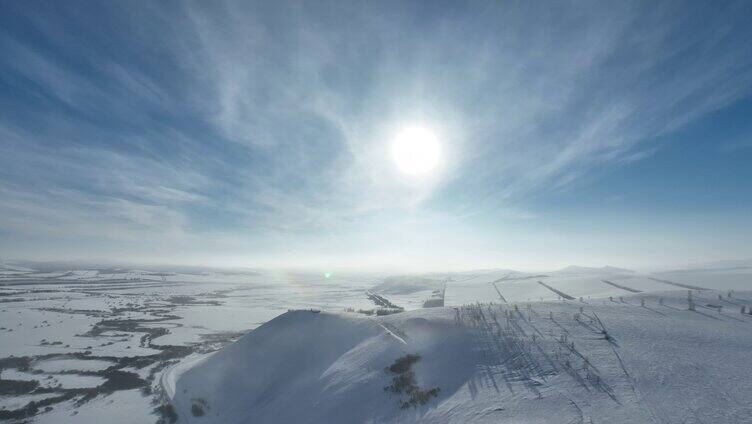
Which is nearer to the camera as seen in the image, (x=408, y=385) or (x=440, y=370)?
(x=408, y=385)

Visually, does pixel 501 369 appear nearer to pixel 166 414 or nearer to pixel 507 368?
pixel 507 368

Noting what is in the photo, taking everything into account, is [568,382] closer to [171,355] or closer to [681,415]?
[681,415]

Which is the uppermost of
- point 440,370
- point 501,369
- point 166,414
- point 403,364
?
point 501,369

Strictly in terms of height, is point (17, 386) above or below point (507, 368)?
below

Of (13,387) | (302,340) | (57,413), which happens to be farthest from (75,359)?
(302,340)

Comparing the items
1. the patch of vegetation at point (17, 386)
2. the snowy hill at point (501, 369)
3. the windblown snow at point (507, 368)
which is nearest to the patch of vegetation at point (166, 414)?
the windblown snow at point (507, 368)

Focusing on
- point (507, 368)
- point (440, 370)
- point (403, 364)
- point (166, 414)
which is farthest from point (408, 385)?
point (166, 414)

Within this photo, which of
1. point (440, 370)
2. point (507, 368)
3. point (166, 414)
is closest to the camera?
point (507, 368)

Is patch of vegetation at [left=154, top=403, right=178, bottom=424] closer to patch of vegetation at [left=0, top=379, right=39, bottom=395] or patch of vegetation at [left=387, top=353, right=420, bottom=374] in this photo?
patch of vegetation at [left=0, top=379, right=39, bottom=395]
